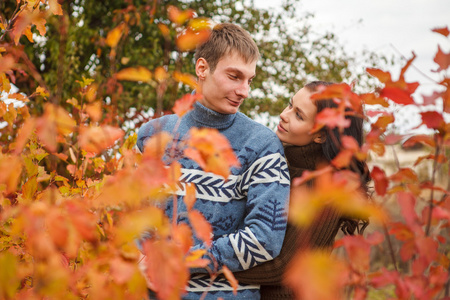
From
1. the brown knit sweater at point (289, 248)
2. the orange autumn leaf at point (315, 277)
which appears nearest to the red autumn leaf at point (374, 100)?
the orange autumn leaf at point (315, 277)

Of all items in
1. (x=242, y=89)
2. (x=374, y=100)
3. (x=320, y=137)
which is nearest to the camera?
(x=374, y=100)

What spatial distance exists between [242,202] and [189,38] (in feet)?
3.21

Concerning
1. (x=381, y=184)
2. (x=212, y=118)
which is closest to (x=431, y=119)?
(x=381, y=184)

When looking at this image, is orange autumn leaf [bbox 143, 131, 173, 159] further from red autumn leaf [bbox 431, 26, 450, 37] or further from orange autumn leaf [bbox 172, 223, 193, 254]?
red autumn leaf [bbox 431, 26, 450, 37]

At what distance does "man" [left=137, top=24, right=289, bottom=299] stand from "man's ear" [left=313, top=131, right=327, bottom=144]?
214mm

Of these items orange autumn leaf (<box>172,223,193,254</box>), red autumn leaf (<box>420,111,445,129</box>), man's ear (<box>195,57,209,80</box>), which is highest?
red autumn leaf (<box>420,111,445,129</box>)

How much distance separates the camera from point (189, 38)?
0.96 meters

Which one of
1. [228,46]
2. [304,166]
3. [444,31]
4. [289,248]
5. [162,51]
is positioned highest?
[444,31]

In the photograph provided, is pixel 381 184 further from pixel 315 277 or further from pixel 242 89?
pixel 242 89

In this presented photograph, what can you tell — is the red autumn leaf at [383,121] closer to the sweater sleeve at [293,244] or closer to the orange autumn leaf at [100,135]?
the orange autumn leaf at [100,135]

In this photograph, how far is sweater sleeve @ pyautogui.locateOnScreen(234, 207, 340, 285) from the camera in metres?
1.71

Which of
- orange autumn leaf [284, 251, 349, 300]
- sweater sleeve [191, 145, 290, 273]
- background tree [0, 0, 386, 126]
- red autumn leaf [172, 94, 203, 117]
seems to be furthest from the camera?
background tree [0, 0, 386, 126]

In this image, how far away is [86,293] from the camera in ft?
4.82

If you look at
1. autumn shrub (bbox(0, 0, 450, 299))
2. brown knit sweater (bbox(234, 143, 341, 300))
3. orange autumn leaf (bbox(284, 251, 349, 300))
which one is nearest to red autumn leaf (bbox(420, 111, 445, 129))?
autumn shrub (bbox(0, 0, 450, 299))
